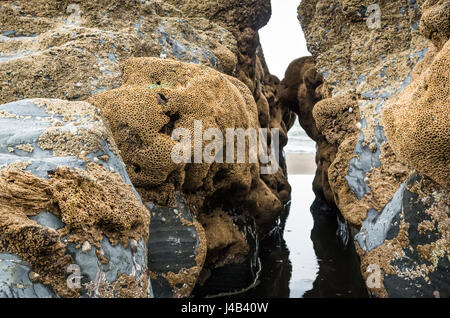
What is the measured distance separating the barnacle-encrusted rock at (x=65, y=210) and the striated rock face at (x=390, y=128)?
291 cm

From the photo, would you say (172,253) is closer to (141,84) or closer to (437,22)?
(141,84)

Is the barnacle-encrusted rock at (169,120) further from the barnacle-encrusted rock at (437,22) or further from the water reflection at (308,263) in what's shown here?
the barnacle-encrusted rock at (437,22)

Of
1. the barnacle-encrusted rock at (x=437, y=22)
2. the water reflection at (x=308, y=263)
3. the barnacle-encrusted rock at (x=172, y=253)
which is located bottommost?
the water reflection at (x=308, y=263)

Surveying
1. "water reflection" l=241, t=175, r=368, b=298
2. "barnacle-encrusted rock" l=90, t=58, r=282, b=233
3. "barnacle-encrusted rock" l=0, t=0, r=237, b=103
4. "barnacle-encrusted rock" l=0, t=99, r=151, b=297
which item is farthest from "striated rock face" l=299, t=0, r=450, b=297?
"barnacle-encrusted rock" l=0, t=99, r=151, b=297

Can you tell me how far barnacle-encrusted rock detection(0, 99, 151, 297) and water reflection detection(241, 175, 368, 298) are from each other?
3.49m

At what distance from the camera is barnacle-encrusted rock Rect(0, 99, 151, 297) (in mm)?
2664

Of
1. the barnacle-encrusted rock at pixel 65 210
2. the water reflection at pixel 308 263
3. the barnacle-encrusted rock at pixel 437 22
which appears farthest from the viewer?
the water reflection at pixel 308 263

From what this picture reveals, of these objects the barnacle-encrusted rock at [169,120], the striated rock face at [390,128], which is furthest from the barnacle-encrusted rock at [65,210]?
the striated rock face at [390,128]

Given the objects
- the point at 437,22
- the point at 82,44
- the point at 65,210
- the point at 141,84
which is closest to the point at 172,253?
the point at 65,210

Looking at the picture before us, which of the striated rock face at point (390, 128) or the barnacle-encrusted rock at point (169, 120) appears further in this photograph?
Answer: the barnacle-encrusted rock at point (169, 120)

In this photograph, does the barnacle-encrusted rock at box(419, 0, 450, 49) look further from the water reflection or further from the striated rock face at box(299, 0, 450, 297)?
the water reflection

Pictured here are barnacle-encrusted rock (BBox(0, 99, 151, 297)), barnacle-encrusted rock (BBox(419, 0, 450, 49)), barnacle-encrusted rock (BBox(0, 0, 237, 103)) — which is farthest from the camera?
barnacle-encrusted rock (BBox(0, 0, 237, 103))

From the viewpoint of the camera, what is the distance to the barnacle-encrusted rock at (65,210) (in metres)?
2.66
